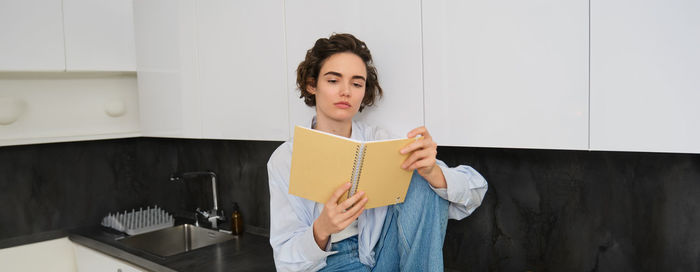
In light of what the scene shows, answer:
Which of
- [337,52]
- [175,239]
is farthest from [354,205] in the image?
[175,239]

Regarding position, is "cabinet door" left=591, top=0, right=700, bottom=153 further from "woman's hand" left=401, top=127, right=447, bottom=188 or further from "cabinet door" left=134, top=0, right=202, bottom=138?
"cabinet door" left=134, top=0, right=202, bottom=138

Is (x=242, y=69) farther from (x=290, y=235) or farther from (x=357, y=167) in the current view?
(x=357, y=167)

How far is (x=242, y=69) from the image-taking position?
1.79 m

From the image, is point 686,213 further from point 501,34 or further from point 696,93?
point 501,34

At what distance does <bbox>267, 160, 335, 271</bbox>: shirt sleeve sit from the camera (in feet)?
4.22

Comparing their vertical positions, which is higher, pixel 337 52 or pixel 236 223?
pixel 337 52

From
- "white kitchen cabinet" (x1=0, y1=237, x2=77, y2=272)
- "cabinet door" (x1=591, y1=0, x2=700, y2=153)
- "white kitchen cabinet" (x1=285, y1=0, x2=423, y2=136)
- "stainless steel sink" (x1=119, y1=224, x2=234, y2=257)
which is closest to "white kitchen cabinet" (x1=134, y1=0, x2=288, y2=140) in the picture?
"white kitchen cabinet" (x1=285, y1=0, x2=423, y2=136)

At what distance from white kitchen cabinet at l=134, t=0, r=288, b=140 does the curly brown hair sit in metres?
0.26

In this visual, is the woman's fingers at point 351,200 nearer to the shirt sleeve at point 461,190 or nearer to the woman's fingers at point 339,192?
the woman's fingers at point 339,192

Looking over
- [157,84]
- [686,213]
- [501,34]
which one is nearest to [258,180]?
[157,84]

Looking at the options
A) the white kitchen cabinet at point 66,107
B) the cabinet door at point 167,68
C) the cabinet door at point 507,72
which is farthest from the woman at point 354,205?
→ the white kitchen cabinet at point 66,107

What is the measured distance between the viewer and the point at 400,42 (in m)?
1.33

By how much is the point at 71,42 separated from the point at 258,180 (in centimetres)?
107

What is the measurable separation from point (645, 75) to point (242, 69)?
129cm
